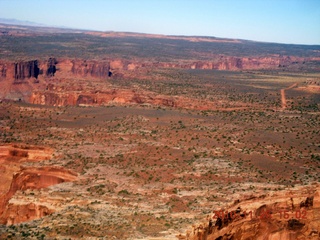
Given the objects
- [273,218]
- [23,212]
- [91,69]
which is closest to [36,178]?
[23,212]

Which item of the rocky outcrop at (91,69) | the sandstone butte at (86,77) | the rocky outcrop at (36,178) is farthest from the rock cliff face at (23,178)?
the rocky outcrop at (91,69)

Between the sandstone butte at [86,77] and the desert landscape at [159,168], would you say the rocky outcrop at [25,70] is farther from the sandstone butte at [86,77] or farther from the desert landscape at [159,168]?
the desert landscape at [159,168]

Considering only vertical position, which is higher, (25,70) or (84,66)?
(84,66)

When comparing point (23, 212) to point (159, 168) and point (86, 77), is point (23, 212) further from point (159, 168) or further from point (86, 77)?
point (86, 77)

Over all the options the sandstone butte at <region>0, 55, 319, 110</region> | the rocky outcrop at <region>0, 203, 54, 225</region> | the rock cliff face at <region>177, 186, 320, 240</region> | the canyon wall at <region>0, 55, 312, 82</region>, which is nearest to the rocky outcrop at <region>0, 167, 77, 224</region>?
the rocky outcrop at <region>0, 203, 54, 225</region>

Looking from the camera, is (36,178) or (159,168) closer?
(36,178)

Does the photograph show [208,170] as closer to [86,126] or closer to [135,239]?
[135,239]

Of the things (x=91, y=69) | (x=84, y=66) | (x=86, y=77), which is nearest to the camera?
(x=86, y=77)

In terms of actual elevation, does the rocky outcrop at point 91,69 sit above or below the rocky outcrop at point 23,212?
above

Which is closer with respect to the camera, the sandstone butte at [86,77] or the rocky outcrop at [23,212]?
the rocky outcrop at [23,212]

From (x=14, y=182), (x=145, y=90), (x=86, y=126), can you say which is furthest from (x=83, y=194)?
(x=145, y=90)

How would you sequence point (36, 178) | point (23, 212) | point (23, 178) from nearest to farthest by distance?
1. point (23, 212)
2. point (23, 178)
3. point (36, 178)

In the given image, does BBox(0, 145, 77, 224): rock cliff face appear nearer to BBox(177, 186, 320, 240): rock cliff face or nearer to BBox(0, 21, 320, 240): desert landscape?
BBox(0, 21, 320, 240): desert landscape
